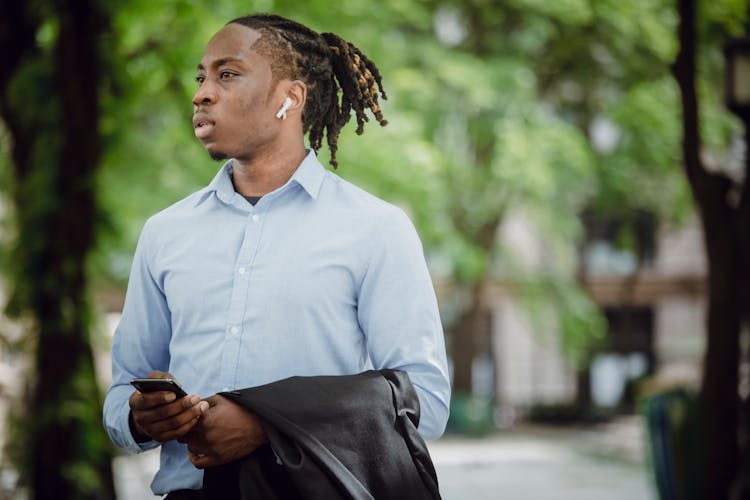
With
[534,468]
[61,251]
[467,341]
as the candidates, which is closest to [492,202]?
[467,341]

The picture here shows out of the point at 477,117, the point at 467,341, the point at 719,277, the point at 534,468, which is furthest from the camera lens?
the point at 467,341

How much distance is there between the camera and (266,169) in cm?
204

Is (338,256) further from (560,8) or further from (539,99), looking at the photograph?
(539,99)

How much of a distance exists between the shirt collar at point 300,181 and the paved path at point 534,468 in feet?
26.0

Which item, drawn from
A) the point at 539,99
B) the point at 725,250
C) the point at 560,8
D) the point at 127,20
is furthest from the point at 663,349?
the point at 127,20

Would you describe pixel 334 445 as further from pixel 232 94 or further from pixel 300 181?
pixel 232 94

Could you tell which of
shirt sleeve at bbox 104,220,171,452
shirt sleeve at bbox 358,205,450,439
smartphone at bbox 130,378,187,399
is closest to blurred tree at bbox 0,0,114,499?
shirt sleeve at bbox 104,220,171,452

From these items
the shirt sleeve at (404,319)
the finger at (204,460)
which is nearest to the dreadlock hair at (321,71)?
the shirt sleeve at (404,319)

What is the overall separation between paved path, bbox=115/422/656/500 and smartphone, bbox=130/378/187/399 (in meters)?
8.18

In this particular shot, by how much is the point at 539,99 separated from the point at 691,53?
61.4 ft

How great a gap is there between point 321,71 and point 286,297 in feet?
1.46

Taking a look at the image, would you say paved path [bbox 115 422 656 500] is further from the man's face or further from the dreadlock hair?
the man's face

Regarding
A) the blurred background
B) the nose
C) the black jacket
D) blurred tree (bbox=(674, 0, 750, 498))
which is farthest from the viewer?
blurred tree (bbox=(674, 0, 750, 498))

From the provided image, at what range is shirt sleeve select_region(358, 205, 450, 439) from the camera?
1915 millimetres
